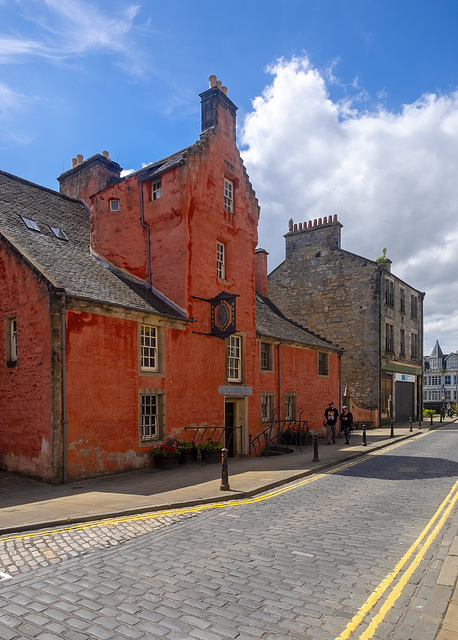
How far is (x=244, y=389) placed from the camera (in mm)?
18328

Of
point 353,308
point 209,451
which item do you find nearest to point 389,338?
point 353,308

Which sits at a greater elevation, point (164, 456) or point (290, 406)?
point (290, 406)

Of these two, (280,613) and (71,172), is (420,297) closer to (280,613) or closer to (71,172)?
(71,172)

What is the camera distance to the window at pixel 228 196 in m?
18.9

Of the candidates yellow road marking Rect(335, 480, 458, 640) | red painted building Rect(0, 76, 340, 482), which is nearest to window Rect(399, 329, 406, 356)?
red painted building Rect(0, 76, 340, 482)

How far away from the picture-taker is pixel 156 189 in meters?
17.7

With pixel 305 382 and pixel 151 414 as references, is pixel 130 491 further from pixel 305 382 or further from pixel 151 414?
pixel 305 382

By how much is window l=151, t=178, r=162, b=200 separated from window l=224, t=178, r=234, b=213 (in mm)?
2819

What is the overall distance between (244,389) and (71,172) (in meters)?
14.0

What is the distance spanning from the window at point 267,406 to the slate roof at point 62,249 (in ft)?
23.4

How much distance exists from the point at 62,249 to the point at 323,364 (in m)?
16.2

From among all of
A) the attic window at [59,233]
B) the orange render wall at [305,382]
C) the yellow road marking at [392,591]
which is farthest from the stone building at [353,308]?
the yellow road marking at [392,591]

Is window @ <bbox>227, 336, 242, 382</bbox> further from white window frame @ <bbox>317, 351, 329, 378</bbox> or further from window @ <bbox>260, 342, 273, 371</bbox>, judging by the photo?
white window frame @ <bbox>317, 351, 329, 378</bbox>

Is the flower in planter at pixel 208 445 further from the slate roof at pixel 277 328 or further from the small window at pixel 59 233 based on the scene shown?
the small window at pixel 59 233
